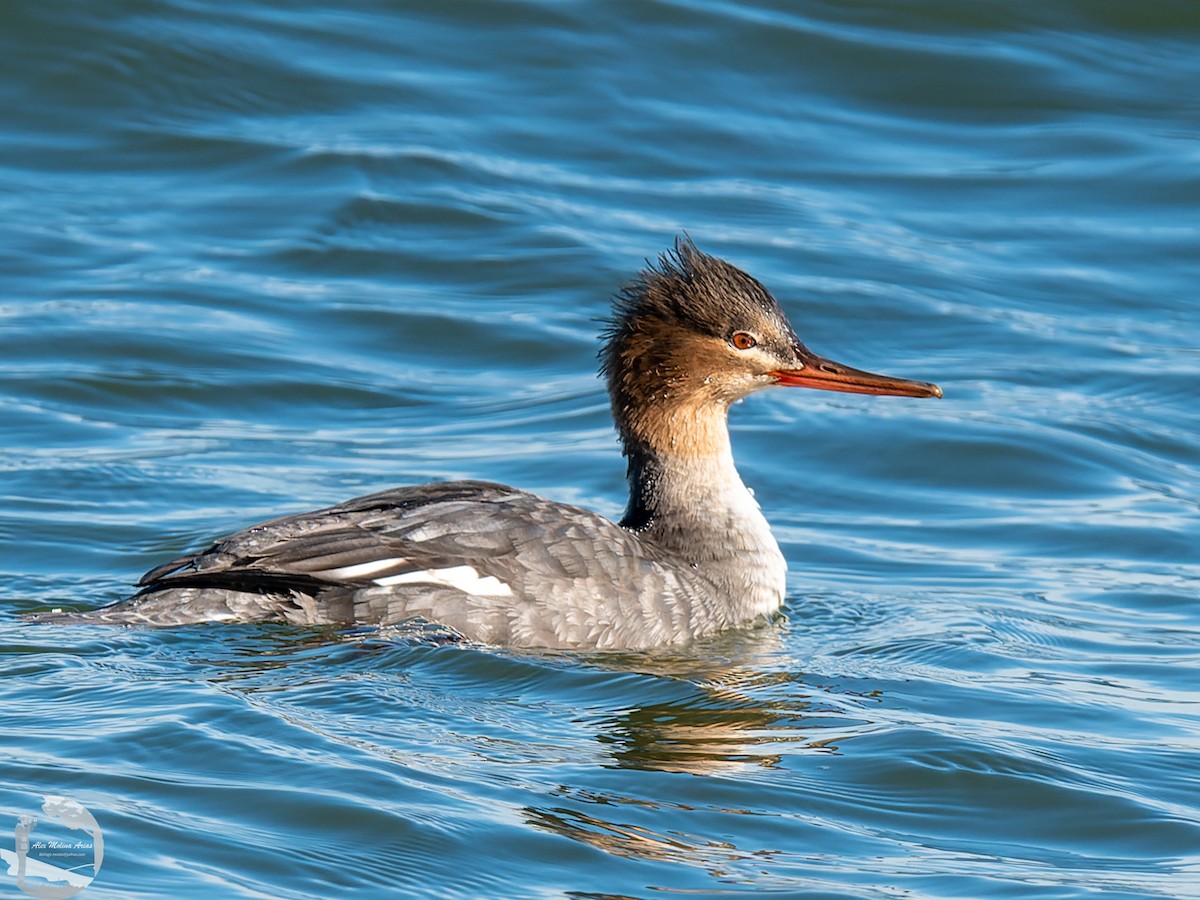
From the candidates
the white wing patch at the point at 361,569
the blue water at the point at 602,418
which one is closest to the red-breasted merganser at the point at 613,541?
the white wing patch at the point at 361,569

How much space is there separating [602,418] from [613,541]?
3346 millimetres

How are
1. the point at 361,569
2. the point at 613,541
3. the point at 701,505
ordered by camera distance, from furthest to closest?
1. the point at 701,505
2. the point at 613,541
3. the point at 361,569

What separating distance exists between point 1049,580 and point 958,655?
1270 millimetres

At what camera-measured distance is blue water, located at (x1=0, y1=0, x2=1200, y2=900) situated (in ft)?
18.6

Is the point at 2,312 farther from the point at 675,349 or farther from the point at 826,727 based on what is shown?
the point at 826,727

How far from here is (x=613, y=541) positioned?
7535 mm

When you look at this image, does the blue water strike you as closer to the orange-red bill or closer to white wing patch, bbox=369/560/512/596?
white wing patch, bbox=369/560/512/596

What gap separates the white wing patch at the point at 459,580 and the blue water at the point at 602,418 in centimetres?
24

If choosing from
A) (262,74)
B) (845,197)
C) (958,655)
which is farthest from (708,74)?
(958,655)

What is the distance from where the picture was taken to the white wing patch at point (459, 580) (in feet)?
23.4

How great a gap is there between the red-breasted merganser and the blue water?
6.3 inches

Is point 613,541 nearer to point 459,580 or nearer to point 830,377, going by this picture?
point 459,580

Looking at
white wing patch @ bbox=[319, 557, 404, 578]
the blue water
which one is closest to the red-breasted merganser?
white wing patch @ bbox=[319, 557, 404, 578]

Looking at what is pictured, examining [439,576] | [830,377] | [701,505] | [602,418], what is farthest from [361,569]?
[602,418]
